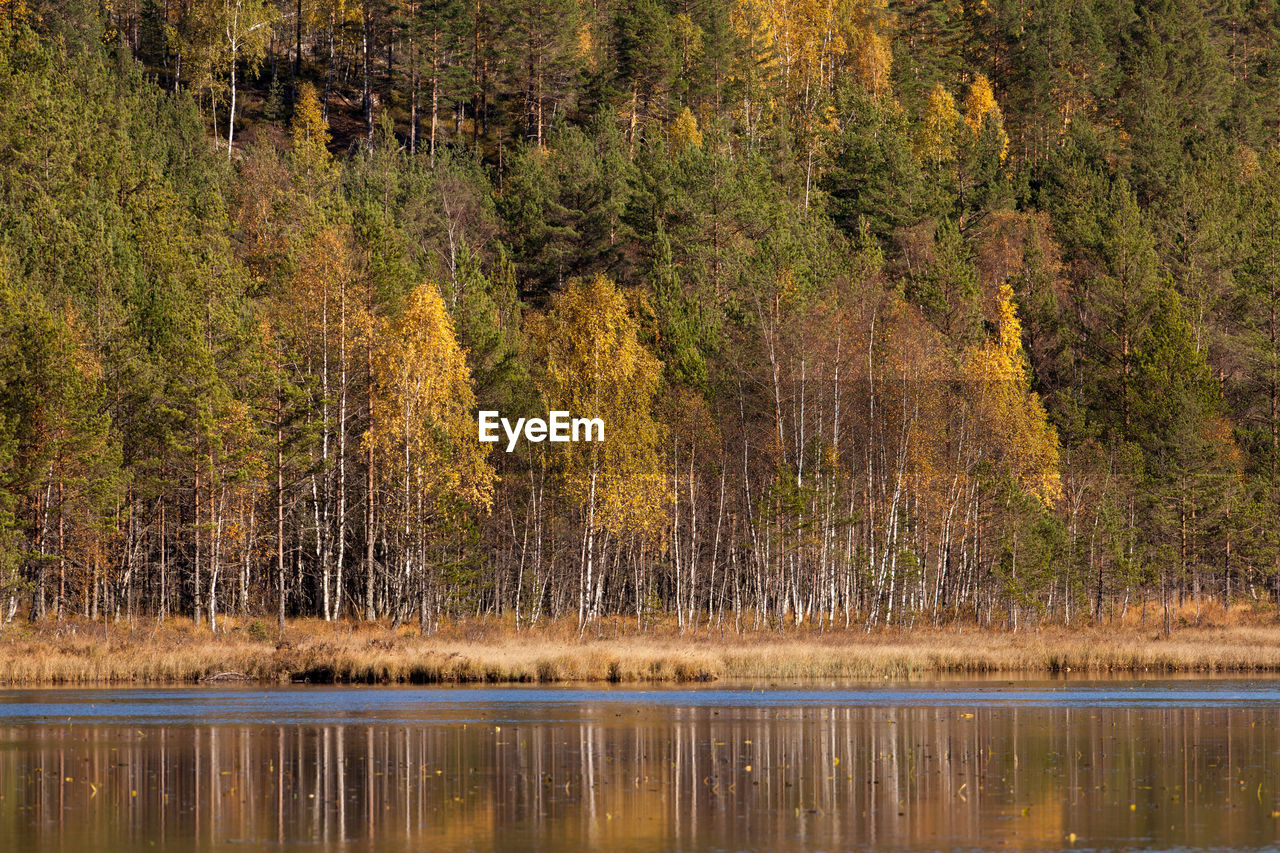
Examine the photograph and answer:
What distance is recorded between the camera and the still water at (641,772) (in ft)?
64.3

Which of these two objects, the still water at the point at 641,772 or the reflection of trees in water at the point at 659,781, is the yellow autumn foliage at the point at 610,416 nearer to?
the still water at the point at 641,772

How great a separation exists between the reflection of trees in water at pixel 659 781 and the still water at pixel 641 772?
0.26ft

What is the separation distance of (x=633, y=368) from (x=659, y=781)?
3730cm

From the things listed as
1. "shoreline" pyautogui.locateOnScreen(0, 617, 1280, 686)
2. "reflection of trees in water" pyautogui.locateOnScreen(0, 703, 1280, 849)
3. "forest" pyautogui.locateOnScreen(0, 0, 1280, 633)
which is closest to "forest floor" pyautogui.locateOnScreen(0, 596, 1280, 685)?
"shoreline" pyautogui.locateOnScreen(0, 617, 1280, 686)

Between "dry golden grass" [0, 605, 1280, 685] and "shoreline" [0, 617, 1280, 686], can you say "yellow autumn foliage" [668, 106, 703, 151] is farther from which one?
"shoreline" [0, 617, 1280, 686]

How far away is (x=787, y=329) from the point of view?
2406 inches

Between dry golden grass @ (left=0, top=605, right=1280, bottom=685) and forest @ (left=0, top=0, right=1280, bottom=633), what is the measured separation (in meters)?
2.15

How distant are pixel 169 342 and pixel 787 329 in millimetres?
23118

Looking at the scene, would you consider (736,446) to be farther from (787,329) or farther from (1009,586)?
(1009,586)

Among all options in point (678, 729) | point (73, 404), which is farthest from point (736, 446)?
point (678, 729)

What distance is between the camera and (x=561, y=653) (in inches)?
1844

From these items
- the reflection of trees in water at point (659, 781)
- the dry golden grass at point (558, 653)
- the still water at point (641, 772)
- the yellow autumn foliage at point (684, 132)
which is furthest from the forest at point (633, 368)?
the reflection of trees in water at point (659, 781)

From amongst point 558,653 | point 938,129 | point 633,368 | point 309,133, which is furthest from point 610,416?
point 938,129

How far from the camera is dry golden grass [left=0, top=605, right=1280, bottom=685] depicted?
46219 mm
